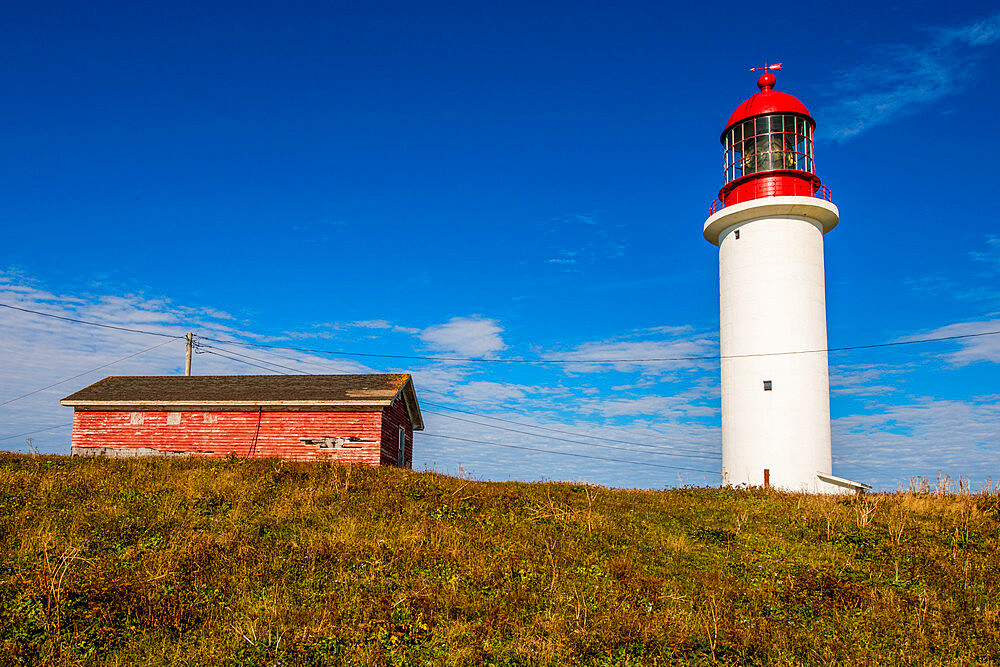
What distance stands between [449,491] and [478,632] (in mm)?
7495

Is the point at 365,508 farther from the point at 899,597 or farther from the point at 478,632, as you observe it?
the point at 899,597

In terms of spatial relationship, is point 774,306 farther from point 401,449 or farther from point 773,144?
point 401,449

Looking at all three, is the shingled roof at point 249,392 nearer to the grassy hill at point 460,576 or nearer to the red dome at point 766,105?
the grassy hill at point 460,576

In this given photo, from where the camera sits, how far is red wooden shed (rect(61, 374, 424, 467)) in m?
25.3

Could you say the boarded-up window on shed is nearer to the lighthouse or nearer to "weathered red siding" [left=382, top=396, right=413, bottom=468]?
"weathered red siding" [left=382, top=396, right=413, bottom=468]

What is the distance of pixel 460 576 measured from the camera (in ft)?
39.7

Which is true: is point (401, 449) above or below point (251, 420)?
below

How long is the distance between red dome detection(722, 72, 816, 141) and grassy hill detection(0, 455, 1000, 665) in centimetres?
1440

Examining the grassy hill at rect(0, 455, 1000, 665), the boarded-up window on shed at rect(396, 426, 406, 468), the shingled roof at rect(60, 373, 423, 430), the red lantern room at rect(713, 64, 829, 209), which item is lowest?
the grassy hill at rect(0, 455, 1000, 665)

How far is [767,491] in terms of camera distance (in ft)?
70.3

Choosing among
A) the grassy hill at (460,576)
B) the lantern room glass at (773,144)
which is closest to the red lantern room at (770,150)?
the lantern room glass at (773,144)

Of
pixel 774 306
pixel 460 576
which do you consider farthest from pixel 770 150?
pixel 460 576

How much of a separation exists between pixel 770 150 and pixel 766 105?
5.59ft

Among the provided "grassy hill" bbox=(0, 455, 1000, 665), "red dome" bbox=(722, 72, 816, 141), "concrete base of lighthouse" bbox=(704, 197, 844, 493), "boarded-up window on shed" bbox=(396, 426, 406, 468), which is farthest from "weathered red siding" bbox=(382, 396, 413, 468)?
"red dome" bbox=(722, 72, 816, 141)
